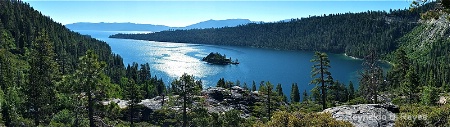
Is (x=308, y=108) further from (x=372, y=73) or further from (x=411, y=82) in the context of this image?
(x=411, y=82)

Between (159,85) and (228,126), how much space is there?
127 metres

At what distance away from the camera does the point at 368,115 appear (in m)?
28.8

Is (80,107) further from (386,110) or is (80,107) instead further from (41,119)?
(41,119)

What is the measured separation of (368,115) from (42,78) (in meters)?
48.8

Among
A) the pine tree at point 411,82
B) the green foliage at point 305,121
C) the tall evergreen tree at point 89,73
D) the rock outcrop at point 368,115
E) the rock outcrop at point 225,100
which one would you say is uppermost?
the tall evergreen tree at point 89,73

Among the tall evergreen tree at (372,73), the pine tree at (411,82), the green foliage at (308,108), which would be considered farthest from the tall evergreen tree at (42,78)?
the pine tree at (411,82)

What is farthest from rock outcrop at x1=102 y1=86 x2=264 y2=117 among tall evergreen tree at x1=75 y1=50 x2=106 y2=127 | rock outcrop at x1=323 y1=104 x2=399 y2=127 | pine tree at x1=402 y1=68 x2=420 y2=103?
rock outcrop at x1=323 y1=104 x2=399 y2=127

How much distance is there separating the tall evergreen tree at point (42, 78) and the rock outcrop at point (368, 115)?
41956 millimetres

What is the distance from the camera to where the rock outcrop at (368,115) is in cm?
2681

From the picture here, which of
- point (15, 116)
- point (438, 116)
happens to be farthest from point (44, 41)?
point (438, 116)

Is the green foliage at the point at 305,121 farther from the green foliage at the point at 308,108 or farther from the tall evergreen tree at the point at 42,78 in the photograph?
the tall evergreen tree at the point at 42,78

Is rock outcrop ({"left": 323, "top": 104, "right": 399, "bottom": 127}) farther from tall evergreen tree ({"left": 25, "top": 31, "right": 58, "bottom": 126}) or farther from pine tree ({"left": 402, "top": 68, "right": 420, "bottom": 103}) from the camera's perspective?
tall evergreen tree ({"left": 25, "top": 31, "right": 58, "bottom": 126})

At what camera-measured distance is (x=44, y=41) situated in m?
52.0

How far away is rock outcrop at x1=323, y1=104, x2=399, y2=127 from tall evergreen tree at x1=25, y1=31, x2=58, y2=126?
42.0 metres
